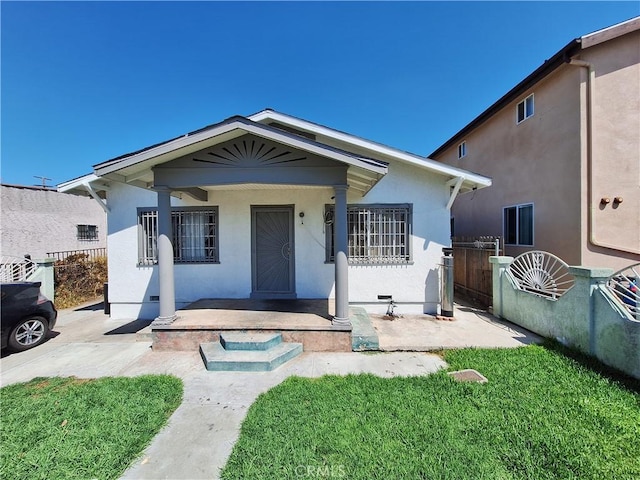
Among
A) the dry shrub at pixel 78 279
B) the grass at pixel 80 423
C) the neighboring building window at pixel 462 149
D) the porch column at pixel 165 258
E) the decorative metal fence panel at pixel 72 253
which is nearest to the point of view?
the grass at pixel 80 423

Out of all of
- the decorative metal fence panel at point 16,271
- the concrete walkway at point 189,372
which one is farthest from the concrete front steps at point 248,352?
the decorative metal fence panel at point 16,271

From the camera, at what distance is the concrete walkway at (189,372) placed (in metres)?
2.49

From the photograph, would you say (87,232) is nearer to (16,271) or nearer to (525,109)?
(16,271)

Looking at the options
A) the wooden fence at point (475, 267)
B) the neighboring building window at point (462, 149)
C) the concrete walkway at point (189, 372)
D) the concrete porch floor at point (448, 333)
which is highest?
the neighboring building window at point (462, 149)

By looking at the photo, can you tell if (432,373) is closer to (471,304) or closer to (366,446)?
(366,446)

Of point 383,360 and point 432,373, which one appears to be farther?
point 383,360

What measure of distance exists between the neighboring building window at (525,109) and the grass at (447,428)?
7.79m

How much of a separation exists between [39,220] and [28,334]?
987cm

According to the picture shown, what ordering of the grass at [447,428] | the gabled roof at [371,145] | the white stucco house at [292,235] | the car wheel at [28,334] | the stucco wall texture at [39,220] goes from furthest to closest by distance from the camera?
the stucco wall texture at [39,220] < the white stucco house at [292,235] < the gabled roof at [371,145] < the car wheel at [28,334] < the grass at [447,428]

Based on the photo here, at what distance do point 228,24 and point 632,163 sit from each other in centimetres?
1133

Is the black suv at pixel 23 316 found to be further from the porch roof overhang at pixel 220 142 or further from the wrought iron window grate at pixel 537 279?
the wrought iron window grate at pixel 537 279

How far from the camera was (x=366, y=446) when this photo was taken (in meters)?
2.47

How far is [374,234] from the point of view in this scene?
21.8ft

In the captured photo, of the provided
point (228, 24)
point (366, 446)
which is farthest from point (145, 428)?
point (228, 24)
